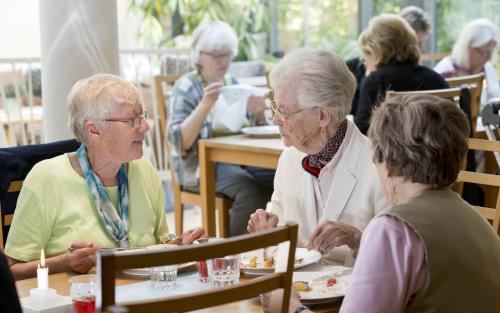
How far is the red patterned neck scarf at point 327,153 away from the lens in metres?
2.64

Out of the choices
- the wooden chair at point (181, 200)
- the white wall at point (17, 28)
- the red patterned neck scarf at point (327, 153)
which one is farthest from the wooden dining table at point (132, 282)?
the white wall at point (17, 28)

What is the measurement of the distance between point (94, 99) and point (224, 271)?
29.7 inches

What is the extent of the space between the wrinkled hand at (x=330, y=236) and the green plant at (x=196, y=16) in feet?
17.3

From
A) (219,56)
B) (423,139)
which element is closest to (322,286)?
(423,139)

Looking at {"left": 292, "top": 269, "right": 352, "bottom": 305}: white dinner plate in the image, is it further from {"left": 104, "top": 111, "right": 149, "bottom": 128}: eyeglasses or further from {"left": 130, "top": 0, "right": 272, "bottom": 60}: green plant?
{"left": 130, "top": 0, "right": 272, "bottom": 60}: green plant

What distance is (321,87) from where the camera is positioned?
2619 millimetres

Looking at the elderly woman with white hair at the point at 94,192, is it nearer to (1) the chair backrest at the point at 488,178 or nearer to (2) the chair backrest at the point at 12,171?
(2) the chair backrest at the point at 12,171

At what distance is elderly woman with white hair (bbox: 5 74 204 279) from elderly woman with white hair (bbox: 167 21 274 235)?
173 cm

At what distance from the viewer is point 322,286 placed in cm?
206

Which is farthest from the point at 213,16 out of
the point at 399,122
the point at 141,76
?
the point at 399,122

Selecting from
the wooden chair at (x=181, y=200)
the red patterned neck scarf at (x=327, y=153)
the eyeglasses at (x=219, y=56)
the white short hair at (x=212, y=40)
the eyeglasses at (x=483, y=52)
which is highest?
the white short hair at (x=212, y=40)

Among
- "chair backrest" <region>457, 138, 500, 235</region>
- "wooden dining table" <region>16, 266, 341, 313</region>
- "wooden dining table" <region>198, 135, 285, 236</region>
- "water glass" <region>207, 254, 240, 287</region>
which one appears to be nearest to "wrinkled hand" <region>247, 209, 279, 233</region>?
"wooden dining table" <region>16, 266, 341, 313</region>

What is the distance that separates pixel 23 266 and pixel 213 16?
537 cm

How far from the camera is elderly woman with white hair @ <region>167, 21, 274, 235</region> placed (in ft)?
14.5
